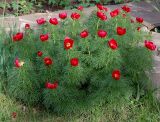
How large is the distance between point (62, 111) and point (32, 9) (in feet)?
9.36

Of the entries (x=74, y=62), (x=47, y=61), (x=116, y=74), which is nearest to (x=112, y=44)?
(x=116, y=74)

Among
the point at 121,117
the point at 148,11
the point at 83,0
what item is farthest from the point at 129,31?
the point at 83,0

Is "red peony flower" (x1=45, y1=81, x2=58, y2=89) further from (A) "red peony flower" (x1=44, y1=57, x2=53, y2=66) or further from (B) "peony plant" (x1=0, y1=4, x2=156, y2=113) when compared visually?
(A) "red peony flower" (x1=44, y1=57, x2=53, y2=66)

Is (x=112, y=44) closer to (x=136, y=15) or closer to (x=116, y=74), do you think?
(x=116, y=74)

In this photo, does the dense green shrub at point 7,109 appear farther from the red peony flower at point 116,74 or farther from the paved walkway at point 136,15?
the paved walkway at point 136,15

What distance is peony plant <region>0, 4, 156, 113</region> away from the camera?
4262 mm

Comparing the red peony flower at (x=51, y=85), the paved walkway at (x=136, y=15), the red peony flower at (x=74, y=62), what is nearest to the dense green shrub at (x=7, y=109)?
the red peony flower at (x=51, y=85)

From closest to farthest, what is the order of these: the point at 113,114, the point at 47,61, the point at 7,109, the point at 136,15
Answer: the point at 47,61 < the point at 113,114 < the point at 7,109 < the point at 136,15

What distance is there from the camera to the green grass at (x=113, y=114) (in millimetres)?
4379

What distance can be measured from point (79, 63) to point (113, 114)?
596 mm

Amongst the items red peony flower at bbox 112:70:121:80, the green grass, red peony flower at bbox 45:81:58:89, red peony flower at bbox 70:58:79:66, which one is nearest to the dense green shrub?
the green grass

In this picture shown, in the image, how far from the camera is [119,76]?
13.7ft

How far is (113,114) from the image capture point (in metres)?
4.44

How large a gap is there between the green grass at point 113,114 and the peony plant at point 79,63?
A: 81 mm
